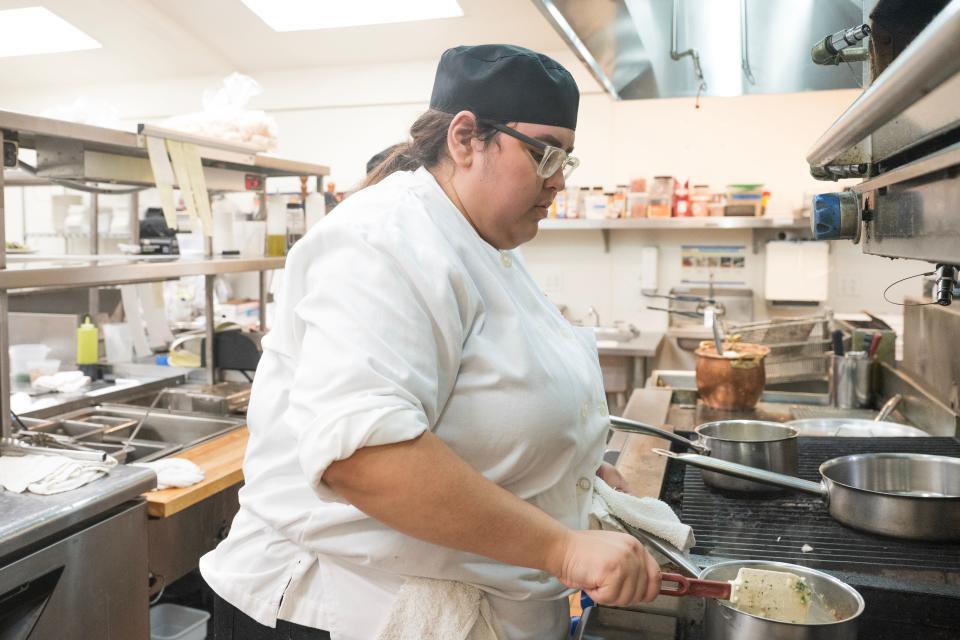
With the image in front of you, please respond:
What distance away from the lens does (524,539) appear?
35.0 inches

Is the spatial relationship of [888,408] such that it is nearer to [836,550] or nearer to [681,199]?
[836,550]

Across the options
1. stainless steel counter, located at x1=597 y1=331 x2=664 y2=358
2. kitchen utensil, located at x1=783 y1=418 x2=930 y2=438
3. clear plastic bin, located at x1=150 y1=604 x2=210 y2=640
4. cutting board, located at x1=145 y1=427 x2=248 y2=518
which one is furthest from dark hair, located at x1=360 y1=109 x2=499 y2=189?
stainless steel counter, located at x1=597 y1=331 x2=664 y2=358

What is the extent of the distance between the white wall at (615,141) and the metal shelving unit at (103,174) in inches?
93.0

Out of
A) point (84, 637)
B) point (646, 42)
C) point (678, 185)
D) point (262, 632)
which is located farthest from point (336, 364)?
point (678, 185)

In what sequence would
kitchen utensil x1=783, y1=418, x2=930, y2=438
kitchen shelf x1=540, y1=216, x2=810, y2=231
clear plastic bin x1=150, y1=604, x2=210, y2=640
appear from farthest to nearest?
kitchen shelf x1=540, y1=216, x2=810, y2=231 < clear plastic bin x1=150, y1=604, x2=210, y2=640 < kitchen utensil x1=783, y1=418, x2=930, y2=438

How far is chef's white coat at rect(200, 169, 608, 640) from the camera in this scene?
0.85m

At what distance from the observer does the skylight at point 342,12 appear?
4.86 meters

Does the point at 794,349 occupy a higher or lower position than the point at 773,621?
higher

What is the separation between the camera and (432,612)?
1.01 meters

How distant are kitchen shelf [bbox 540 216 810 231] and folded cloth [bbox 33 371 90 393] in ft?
10.5

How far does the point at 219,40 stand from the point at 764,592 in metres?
5.56

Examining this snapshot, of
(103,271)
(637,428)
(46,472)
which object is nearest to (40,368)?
(103,271)

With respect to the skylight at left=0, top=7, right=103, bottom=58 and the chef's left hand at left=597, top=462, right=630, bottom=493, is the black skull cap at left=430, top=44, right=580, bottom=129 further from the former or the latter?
the skylight at left=0, top=7, right=103, bottom=58

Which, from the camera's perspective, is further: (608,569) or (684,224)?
(684,224)
